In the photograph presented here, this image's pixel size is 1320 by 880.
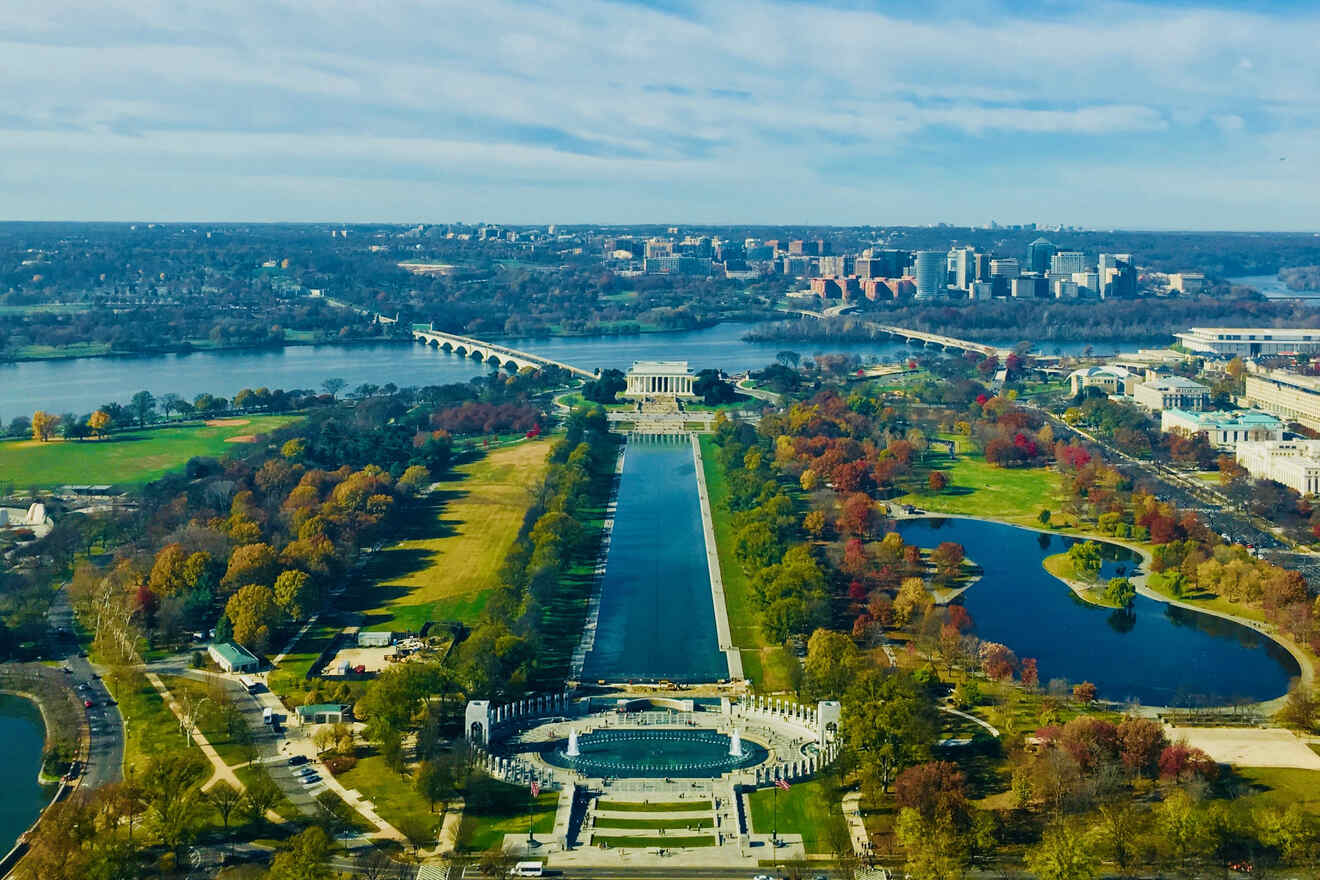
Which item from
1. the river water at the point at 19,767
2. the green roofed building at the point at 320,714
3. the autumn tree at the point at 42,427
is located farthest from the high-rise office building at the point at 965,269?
the river water at the point at 19,767

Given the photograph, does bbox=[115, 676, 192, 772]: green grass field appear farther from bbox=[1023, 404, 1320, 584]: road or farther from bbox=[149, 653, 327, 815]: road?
bbox=[1023, 404, 1320, 584]: road

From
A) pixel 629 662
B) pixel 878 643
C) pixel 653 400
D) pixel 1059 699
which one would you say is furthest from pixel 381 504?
pixel 653 400

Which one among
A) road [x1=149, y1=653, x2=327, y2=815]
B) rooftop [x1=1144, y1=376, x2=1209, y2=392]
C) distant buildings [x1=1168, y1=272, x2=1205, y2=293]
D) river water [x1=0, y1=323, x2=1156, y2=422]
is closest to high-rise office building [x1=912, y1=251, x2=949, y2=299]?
distant buildings [x1=1168, y1=272, x2=1205, y2=293]

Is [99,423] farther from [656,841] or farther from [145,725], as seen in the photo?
[656,841]

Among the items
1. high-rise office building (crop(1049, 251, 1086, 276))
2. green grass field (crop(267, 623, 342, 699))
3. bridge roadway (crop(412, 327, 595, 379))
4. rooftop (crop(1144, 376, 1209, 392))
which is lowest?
green grass field (crop(267, 623, 342, 699))

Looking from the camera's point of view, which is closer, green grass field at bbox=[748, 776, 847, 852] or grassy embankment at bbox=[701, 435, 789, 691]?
green grass field at bbox=[748, 776, 847, 852]

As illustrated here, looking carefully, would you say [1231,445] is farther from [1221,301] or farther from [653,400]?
[1221,301]

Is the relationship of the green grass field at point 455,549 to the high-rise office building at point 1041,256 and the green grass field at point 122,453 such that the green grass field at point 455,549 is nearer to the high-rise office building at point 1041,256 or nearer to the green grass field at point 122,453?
the green grass field at point 122,453
